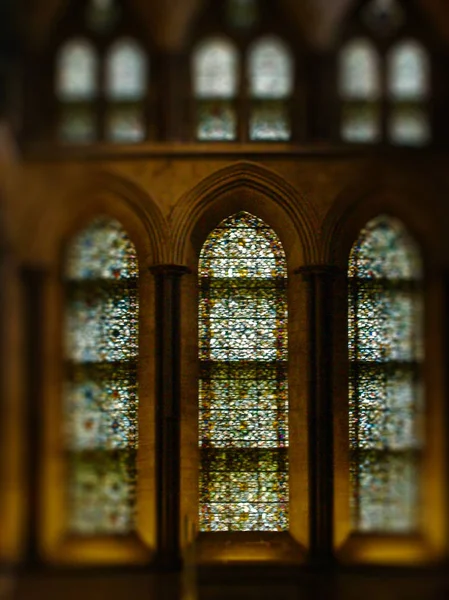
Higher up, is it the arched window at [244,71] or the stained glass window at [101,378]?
the arched window at [244,71]

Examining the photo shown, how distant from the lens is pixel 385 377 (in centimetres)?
1023

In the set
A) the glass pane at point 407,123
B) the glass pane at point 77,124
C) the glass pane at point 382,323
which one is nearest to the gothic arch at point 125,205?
the glass pane at point 77,124

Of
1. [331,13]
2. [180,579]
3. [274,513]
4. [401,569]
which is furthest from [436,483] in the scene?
[331,13]

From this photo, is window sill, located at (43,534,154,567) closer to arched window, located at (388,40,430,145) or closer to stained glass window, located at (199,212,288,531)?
stained glass window, located at (199,212,288,531)

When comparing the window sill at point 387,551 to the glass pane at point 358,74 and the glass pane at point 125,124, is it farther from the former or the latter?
the glass pane at point 125,124

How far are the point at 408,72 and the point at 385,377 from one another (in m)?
2.93

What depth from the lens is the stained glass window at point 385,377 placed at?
10133 mm

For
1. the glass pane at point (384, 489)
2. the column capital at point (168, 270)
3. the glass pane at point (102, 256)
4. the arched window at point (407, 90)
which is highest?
the arched window at point (407, 90)

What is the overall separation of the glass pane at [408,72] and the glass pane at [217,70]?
150 centimetres

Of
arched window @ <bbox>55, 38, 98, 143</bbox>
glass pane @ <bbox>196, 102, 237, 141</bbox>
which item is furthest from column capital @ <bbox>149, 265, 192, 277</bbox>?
arched window @ <bbox>55, 38, 98, 143</bbox>

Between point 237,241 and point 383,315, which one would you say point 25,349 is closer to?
point 237,241

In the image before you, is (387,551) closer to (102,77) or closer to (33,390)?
(33,390)

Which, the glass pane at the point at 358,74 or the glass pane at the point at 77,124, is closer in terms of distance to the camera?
the glass pane at the point at 77,124

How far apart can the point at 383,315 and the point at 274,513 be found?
2175mm
